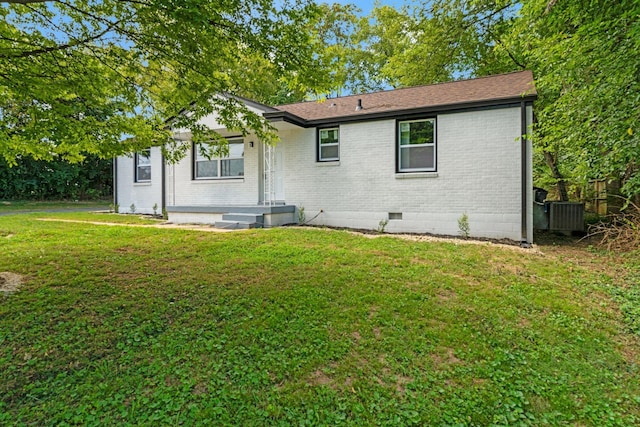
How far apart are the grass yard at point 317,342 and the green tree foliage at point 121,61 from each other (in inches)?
88.2

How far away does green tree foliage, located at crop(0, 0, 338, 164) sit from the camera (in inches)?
174

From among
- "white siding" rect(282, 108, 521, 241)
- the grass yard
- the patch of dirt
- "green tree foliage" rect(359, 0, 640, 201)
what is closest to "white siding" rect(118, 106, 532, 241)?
"white siding" rect(282, 108, 521, 241)

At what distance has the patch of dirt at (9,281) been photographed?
174 inches

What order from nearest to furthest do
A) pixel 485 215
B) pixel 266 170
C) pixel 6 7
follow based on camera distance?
pixel 6 7 → pixel 485 215 → pixel 266 170

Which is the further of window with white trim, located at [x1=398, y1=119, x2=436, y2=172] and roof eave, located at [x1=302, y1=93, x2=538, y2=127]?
window with white trim, located at [x1=398, y1=119, x2=436, y2=172]

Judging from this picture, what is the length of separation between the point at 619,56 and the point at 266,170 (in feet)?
29.5

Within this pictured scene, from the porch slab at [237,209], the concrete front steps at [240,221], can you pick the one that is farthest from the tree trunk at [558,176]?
the concrete front steps at [240,221]

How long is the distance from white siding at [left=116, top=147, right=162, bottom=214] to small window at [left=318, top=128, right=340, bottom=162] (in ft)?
22.7

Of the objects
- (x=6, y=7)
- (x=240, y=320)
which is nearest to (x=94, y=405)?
(x=240, y=320)

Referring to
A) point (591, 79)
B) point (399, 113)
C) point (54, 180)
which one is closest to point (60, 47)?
point (399, 113)

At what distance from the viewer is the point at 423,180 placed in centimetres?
934

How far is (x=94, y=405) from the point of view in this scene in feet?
8.15

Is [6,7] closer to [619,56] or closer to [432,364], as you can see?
[432,364]

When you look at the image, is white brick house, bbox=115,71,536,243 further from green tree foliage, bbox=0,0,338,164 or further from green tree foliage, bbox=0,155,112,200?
green tree foliage, bbox=0,155,112,200
